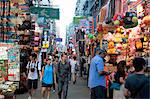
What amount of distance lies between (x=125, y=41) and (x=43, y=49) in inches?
1331

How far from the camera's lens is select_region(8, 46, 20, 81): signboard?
16.7 meters

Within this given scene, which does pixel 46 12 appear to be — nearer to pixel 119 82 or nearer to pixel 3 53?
pixel 3 53

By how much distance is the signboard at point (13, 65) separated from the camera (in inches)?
658

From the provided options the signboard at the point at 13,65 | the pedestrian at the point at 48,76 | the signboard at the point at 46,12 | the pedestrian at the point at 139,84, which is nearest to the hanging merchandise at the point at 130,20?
the pedestrian at the point at 48,76

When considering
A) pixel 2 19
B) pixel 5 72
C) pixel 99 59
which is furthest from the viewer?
pixel 2 19

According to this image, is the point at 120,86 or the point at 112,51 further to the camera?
the point at 112,51

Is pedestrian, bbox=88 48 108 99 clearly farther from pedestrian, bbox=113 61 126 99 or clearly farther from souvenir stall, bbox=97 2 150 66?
souvenir stall, bbox=97 2 150 66

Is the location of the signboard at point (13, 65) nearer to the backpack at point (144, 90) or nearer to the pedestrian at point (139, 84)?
the pedestrian at point (139, 84)

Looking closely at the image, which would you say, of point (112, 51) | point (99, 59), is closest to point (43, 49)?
point (112, 51)

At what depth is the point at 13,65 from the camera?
1694cm

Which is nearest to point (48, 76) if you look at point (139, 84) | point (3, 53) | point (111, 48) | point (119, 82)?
point (3, 53)

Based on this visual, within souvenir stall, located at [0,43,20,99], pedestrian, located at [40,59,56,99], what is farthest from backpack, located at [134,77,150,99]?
pedestrian, located at [40,59,56,99]

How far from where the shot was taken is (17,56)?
17438 mm

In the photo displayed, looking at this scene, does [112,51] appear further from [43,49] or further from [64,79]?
[43,49]
